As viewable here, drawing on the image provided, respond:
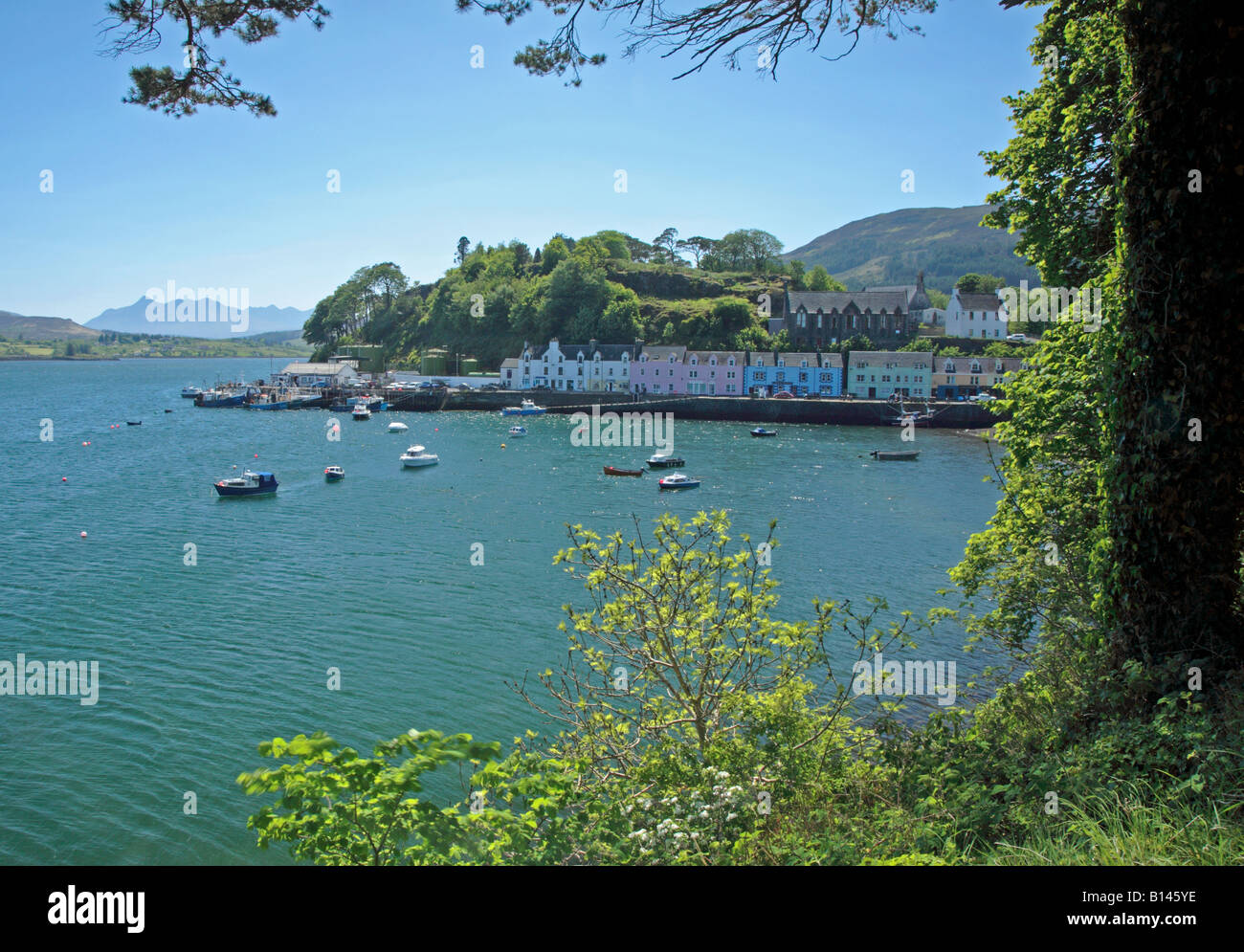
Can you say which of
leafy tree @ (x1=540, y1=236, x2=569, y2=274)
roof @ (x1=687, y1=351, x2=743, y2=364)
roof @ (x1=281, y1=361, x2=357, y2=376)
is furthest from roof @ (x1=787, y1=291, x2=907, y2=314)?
roof @ (x1=281, y1=361, x2=357, y2=376)

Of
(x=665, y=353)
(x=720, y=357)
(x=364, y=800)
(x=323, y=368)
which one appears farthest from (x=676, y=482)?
(x=323, y=368)

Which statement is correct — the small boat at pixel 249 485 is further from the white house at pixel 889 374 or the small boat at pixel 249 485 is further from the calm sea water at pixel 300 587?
the white house at pixel 889 374

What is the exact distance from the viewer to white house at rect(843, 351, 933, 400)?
84812 millimetres

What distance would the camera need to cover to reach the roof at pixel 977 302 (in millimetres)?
101750

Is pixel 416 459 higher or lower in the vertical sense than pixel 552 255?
lower

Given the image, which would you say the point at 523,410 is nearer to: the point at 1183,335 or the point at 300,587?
the point at 300,587

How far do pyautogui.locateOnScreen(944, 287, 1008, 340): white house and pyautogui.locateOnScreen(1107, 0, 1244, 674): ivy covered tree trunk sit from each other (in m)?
105

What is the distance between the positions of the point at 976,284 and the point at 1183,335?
126866mm

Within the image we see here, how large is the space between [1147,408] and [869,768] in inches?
161

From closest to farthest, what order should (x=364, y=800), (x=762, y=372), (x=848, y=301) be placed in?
(x=364, y=800) < (x=762, y=372) < (x=848, y=301)

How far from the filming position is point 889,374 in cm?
8625

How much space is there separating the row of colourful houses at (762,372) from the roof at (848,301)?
15720 millimetres

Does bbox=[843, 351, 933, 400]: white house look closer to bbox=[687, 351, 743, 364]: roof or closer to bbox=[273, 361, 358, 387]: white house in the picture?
bbox=[687, 351, 743, 364]: roof
